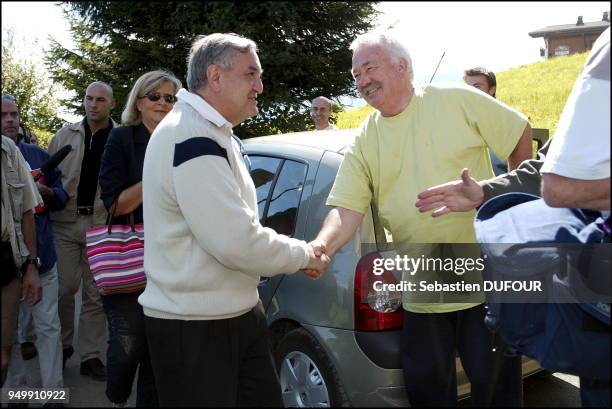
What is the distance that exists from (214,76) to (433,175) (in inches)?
37.6

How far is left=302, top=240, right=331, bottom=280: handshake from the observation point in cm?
242

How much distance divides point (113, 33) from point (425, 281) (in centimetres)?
1148

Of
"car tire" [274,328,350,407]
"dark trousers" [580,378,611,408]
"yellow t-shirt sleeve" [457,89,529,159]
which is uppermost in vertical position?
"yellow t-shirt sleeve" [457,89,529,159]

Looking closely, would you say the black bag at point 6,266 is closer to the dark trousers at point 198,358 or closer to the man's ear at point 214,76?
the dark trousers at point 198,358

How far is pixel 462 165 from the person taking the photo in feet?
8.16

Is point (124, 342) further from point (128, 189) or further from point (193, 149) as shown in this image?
point (193, 149)

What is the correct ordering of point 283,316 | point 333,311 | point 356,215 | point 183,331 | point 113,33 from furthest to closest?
point 113,33
point 283,316
point 333,311
point 356,215
point 183,331

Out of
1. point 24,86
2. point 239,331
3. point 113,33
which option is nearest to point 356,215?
point 239,331

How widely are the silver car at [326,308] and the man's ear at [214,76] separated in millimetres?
911

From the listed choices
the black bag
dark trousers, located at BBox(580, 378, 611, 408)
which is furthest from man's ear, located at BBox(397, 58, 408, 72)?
the black bag

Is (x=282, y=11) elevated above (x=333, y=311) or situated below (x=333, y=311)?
above

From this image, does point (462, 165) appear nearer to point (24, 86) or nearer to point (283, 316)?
point (283, 316)

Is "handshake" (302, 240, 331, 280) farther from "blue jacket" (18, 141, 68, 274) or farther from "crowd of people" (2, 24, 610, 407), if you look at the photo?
"blue jacket" (18, 141, 68, 274)

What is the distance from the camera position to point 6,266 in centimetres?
267
